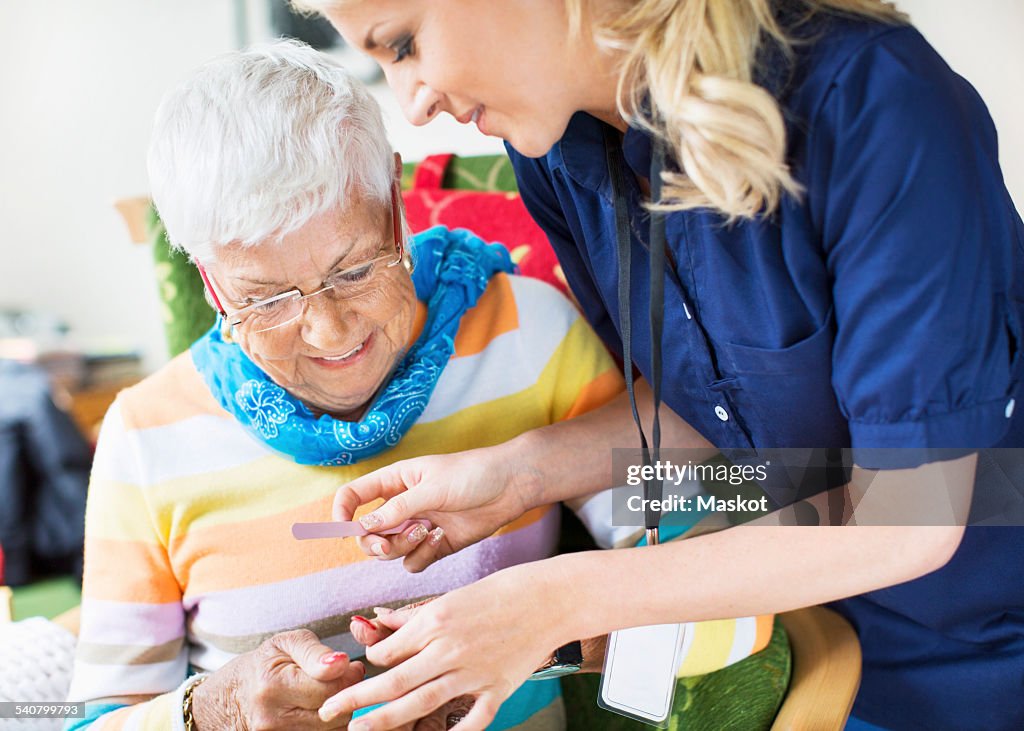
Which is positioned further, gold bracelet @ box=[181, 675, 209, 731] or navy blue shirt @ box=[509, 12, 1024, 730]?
gold bracelet @ box=[181, 675, 209, 731]

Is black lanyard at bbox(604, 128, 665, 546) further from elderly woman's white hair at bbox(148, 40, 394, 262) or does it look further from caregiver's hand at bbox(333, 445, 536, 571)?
elderly woman's white hair at bbox(148, 40, 394, 262)

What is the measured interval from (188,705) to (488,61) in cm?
85

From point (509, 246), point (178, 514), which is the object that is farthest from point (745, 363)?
point (178, 514)

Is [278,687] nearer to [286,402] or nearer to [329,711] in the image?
[329,711]

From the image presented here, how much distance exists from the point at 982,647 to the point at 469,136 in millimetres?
1806

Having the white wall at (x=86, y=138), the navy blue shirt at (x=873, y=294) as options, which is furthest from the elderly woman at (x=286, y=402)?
the white wall at (x=86, y=138)

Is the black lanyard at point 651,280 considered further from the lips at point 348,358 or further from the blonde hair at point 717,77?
the lips at point 348,358

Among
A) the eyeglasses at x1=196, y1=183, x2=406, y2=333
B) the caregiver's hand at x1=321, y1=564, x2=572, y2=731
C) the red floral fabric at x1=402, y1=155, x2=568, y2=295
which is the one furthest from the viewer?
the red floral fabric at x1=402, y1=155, x2=568, y2=295

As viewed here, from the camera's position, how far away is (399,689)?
956 mm

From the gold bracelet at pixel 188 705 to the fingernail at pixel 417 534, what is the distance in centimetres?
31

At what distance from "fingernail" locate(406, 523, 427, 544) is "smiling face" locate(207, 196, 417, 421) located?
23 centimetres

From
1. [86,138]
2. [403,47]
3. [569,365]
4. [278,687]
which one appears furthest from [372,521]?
[86,138]

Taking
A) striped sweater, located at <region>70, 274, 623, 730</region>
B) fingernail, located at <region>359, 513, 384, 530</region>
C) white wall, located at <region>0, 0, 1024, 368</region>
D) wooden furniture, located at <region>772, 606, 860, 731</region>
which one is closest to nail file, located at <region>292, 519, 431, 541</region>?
fingernail, located at <region>359, 513, 384, 530</region>

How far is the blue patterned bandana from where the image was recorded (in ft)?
4.25
